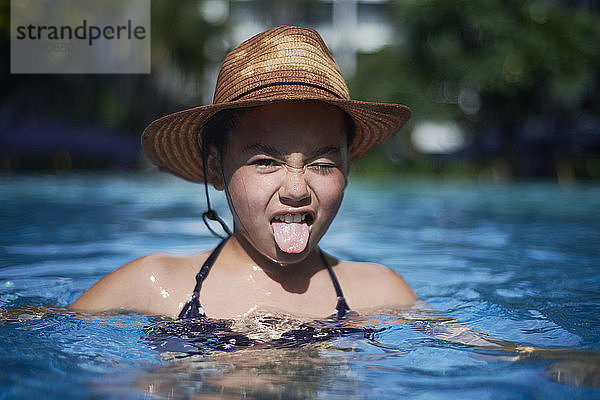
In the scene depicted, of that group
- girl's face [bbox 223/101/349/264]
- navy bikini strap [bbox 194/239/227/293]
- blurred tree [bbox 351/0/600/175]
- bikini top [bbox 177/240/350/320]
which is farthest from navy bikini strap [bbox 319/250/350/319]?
blurred tree [bbox 351/0/600/175]

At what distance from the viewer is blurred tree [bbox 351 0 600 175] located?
1966cm

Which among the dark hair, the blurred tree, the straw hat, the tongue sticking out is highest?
the blurred tree

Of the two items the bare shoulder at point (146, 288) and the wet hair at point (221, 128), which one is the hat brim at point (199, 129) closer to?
the wet hair at point (221, 128)

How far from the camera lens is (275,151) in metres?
2.23

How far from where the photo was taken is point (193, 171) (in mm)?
2867

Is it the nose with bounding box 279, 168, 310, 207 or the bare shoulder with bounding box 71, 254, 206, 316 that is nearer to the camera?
the nose with bounding box 279, 168, 310, 207

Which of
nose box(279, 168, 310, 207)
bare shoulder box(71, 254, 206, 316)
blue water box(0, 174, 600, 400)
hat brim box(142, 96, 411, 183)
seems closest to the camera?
blue water box(0, 174, 600, 400)

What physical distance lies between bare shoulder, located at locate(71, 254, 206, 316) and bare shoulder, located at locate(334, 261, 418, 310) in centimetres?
63

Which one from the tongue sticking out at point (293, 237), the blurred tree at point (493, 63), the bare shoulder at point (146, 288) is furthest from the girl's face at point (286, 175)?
the blurred tree at point (493, 63)

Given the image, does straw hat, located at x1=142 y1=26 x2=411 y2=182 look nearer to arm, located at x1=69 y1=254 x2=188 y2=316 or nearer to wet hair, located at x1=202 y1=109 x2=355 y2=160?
wet hair, located at x1=202 y1=109 x2=355 y2=160

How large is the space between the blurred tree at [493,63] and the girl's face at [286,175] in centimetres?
1833

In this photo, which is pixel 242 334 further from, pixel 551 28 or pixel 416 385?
pixel 551 28

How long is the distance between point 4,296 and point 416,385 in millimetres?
2514

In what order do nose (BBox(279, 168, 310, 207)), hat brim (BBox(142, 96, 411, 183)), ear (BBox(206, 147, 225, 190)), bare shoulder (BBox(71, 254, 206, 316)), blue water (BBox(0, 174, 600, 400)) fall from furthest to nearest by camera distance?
ear (BBox(206, 147, 225, 190)) < bare shoulder (BBox(71, 254, 206, 316)) < hat brim (BBox(142, 96, 411, 183)) < nose (BBox(279, 168, 310, 207)) < blue water (BBox(0, 174, 600, 400))
